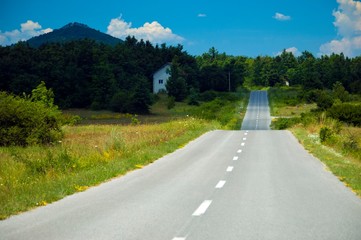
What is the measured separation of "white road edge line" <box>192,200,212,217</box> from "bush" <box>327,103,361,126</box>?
2105 inches

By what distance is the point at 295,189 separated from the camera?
10.9m

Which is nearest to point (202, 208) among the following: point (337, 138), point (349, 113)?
point (337, 138)

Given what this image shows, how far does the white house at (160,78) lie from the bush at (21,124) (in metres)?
97.9

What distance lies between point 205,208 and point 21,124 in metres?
21.1

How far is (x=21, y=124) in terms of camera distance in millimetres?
27109

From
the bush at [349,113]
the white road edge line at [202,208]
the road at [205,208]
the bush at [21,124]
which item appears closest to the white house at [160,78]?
the bush at [349,113]

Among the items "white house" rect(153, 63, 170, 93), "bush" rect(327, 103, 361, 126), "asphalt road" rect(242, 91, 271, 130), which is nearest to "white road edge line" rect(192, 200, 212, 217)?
"asphalt road" rect(242, 91, 271, 130)

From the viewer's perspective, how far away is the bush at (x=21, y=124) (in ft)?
88.1

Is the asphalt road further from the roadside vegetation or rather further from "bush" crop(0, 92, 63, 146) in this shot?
"bush" crop(0, 92, 63, 146)

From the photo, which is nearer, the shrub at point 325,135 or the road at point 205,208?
the road at point 205,208

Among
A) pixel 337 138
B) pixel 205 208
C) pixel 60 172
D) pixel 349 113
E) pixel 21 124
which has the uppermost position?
pixel 205 208

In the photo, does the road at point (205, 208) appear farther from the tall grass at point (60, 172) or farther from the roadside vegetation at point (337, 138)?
the roadside vegetation at point (337, 138)

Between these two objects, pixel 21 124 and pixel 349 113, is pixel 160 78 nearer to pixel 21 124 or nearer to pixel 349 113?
pixel 349 113

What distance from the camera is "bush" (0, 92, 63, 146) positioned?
88.1 ft
